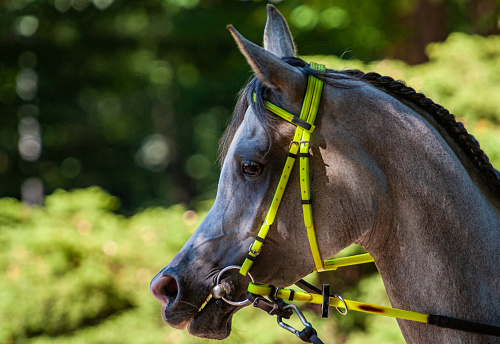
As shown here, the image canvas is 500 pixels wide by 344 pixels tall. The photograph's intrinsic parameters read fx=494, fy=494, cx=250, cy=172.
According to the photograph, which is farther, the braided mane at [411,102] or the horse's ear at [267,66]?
the braided mane at [411,102]

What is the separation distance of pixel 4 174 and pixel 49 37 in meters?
6.40

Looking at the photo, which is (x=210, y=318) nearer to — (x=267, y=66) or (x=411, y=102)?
(x=267, y=66)

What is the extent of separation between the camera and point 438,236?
5.53 ft

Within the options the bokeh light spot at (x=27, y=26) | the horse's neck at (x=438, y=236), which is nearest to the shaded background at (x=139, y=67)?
the bokeh light spot at (x=27, y=26)

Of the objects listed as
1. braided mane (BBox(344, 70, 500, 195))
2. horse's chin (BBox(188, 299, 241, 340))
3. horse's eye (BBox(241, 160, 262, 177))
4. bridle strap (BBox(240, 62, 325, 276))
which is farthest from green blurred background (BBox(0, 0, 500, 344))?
braided mane (BBox(344, 70, 500, 195))

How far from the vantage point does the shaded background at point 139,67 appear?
29.8ft

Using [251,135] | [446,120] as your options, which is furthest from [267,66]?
[446,120]

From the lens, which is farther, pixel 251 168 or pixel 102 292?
pixel 102 292

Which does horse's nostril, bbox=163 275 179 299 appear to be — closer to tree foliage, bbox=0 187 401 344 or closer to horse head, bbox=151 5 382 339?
horse head, bbox=151 5 382 339

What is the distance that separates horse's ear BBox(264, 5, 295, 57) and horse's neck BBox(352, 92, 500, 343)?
646 mm

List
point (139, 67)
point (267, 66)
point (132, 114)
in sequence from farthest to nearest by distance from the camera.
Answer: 1. point (132, 114)
2. point (139, 67)
3. point (267, 66)

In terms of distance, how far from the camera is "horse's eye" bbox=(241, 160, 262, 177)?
1.77 meters

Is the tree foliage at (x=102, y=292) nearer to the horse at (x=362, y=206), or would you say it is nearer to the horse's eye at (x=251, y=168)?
the horse at (x=362, y=206)

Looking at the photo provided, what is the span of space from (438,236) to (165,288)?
99cm
